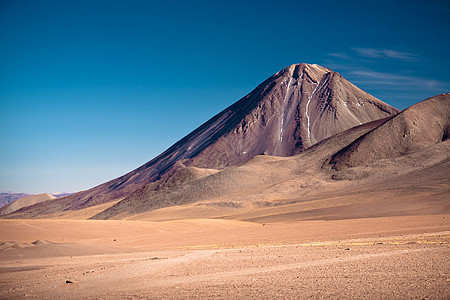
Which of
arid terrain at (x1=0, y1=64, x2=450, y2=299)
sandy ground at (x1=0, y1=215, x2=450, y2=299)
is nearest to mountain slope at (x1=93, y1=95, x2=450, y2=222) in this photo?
arid terrain at (x1=0, y1=64, x2=450, y2=299)

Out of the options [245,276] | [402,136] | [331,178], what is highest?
[402,136]

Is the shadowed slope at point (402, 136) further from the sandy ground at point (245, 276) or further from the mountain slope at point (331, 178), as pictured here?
the sandy ground at point (245, 276)

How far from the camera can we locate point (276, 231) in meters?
36.5

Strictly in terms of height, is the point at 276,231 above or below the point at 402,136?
below

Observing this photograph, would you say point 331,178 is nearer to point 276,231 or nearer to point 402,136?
point 402,136

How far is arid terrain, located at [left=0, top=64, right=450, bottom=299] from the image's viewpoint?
37.5ft

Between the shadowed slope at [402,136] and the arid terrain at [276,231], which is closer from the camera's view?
the arid terrain at [276,231]

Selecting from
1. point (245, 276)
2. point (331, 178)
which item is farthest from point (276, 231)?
point (331, 178)

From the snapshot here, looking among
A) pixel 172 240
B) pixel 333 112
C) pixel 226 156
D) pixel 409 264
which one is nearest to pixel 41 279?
pixel 409 264

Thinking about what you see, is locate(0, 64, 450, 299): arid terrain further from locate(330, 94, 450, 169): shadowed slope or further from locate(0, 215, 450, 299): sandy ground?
locate(330, 94, 450, 169): shadowed slope

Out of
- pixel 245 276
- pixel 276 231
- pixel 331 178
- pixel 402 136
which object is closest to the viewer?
pixel 245 276

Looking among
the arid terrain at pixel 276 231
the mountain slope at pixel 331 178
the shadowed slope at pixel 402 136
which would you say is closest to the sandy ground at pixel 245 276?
the arid terrain at pixel 276 231

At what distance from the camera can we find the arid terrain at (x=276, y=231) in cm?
1143

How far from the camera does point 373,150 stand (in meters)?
111
